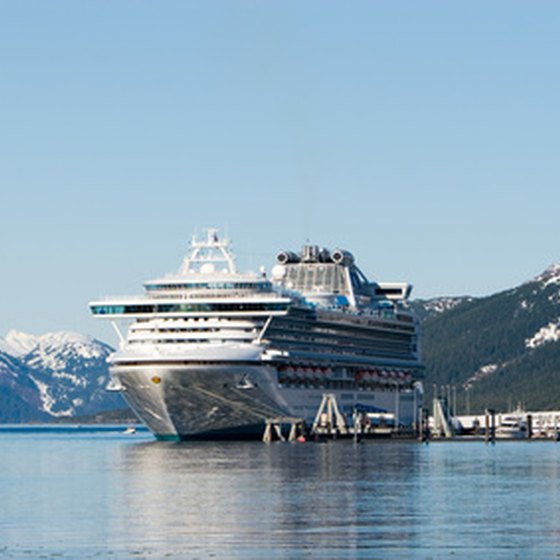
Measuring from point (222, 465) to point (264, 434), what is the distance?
4628 cm

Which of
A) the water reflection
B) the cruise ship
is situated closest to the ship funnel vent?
the cruise ship

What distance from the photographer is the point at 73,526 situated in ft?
253

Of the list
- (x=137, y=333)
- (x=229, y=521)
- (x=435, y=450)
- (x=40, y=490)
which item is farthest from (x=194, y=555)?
(x=137, y=333)

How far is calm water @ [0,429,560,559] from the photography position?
67.6 m

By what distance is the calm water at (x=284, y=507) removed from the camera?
6762cm

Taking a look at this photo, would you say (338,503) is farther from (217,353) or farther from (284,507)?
(217,353)

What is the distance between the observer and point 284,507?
8244cm

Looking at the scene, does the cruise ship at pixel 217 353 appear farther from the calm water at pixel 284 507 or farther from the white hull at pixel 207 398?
the calm water at pixel 284 507

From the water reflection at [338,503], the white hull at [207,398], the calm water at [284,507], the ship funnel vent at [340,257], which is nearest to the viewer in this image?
the calm water at [284,507]

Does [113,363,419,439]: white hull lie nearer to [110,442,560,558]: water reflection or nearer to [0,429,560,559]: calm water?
[110,442,560,558]: water reflection

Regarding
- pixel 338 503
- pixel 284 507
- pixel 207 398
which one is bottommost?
pixel 284 507

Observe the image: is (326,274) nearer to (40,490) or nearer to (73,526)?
(40,490)

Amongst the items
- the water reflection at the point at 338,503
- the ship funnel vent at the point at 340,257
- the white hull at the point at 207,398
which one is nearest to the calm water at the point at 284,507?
the water reflection at the point at 338,503

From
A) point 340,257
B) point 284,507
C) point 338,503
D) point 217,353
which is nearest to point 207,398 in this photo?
point 217,353
